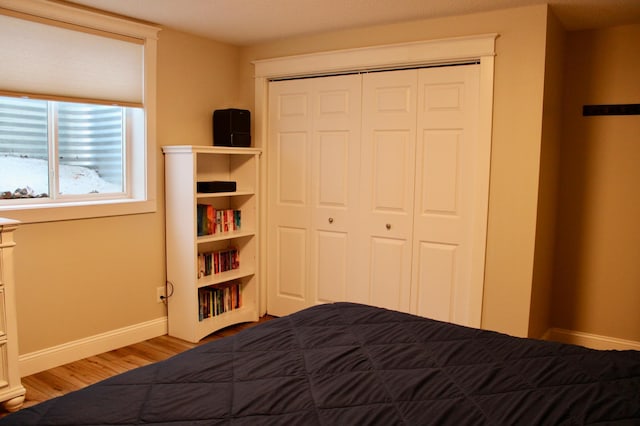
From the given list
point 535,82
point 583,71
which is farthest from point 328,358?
point 583,71

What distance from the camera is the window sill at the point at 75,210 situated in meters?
3.13

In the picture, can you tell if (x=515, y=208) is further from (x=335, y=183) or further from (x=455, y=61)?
(x=335, y=183)

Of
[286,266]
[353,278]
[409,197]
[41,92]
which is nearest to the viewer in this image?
[41,92]

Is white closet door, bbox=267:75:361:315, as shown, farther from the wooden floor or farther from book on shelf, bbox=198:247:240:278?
the wooden floor

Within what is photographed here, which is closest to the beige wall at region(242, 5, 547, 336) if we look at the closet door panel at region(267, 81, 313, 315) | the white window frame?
the closet door panel at region(267, 81, 313, 315)

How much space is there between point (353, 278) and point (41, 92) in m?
2.51

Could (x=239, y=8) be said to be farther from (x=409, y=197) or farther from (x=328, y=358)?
(x=328, y=358)

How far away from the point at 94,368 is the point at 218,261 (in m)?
1.24

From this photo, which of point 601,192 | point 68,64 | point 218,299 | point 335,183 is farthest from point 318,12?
point 601,192

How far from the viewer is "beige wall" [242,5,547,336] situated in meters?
3.31

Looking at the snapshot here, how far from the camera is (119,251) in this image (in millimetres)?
3725

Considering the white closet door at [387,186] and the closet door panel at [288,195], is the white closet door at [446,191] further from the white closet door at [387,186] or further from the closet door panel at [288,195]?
the closet door panel at [288,195]

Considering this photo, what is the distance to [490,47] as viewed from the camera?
340 cm

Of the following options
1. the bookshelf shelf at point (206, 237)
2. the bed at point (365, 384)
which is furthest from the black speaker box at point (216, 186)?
the bed at point (365, 384)
